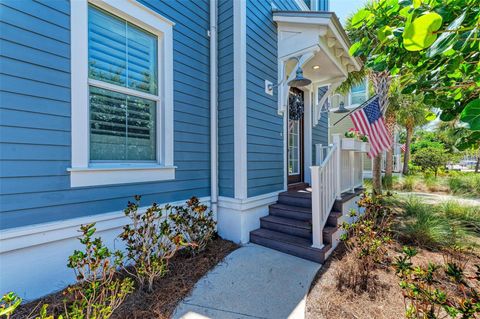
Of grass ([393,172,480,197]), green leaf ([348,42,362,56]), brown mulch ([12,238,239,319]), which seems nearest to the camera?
green leaf ([348,42,362,56])

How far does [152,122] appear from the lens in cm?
320

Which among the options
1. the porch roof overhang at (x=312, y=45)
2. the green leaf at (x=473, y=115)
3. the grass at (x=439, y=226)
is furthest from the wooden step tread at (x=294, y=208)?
the green leaf at (x=473, y=115)

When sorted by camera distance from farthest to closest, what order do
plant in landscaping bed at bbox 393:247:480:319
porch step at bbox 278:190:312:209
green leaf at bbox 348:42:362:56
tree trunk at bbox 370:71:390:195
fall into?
tree trunk at bbox 370:71:390:195, porch step at bbox 278:190:312:209, green leaf at bbox 348:42:362:56, plant in landscaping bed at bbox 393:247:480:319

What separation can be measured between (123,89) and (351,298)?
3469mm

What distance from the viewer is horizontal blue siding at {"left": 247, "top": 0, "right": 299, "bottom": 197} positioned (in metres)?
3.74

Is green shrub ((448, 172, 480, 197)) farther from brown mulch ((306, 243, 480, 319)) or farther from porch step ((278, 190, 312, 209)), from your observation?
porch step ((278, 190, 312, 209))

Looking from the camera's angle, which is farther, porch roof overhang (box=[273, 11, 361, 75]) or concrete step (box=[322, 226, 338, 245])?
porch roof overhang (box=[273, 11, 361, 75])

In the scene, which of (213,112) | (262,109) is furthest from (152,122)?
(262,109)

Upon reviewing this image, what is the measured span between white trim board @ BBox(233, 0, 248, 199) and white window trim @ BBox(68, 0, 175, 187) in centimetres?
97

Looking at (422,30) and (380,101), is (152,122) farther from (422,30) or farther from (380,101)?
(380,101)

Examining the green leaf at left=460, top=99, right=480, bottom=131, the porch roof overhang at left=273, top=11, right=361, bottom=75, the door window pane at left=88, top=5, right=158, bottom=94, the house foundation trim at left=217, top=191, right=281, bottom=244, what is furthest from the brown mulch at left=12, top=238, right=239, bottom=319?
the porch roof overhang at left=273, top=11, right=361, bottom=75

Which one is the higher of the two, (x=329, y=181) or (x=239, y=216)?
(x=329, y=181)

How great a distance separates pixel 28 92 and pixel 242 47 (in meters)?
2.72

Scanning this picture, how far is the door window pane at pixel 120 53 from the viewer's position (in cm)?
265
